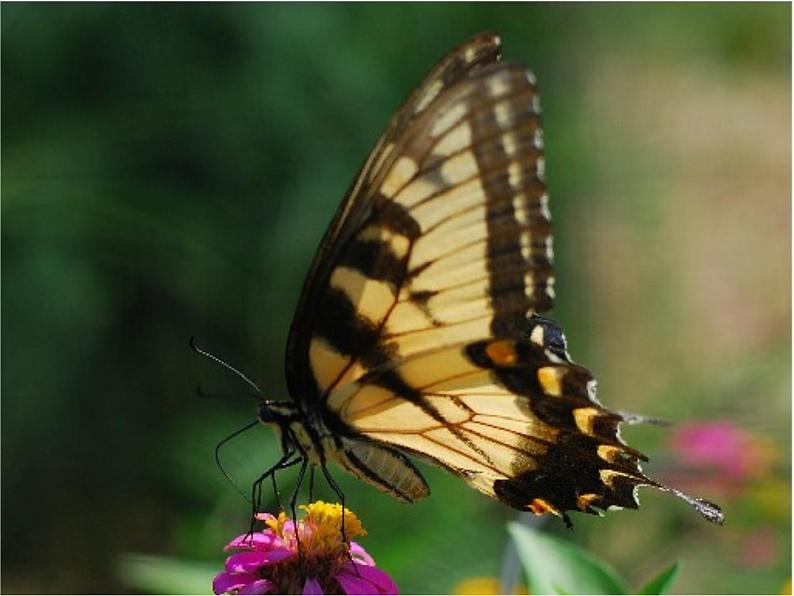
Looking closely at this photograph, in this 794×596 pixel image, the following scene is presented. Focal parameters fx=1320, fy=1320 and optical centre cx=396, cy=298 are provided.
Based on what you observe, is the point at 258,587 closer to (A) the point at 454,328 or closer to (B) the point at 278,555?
(B) the point at 278,555

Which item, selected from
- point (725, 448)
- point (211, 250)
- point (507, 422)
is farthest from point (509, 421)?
point (211, 250)

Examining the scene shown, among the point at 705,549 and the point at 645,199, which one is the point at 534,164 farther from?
the point at 645,199

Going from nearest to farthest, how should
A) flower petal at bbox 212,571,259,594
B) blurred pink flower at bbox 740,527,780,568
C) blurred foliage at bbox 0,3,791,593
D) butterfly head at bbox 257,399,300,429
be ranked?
flower petal at bbox 212,571,259,594
butterfly head at bbox 257,399,300,429
blurred pink flower at bbox 740,527,780,568
blurred foliage at bbox 0,3,791,593

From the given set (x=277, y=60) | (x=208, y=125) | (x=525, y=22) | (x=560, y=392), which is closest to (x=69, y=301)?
(x=208, y=125)

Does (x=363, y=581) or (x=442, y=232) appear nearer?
(x=363, y=581)

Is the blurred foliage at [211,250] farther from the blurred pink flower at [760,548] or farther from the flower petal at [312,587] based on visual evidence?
the flower petal at [312,587]

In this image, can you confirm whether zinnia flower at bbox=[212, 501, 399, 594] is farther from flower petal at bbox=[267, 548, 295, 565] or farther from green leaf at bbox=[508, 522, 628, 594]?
green leaf at bbox=[508, 522, 628, 594]

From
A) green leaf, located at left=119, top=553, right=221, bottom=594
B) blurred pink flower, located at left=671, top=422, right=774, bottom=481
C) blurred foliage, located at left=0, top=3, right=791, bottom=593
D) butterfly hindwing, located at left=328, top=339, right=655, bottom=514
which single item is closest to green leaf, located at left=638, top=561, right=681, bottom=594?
butterfly hindwing, located at left=328, top=339, right=655, bottom=514
